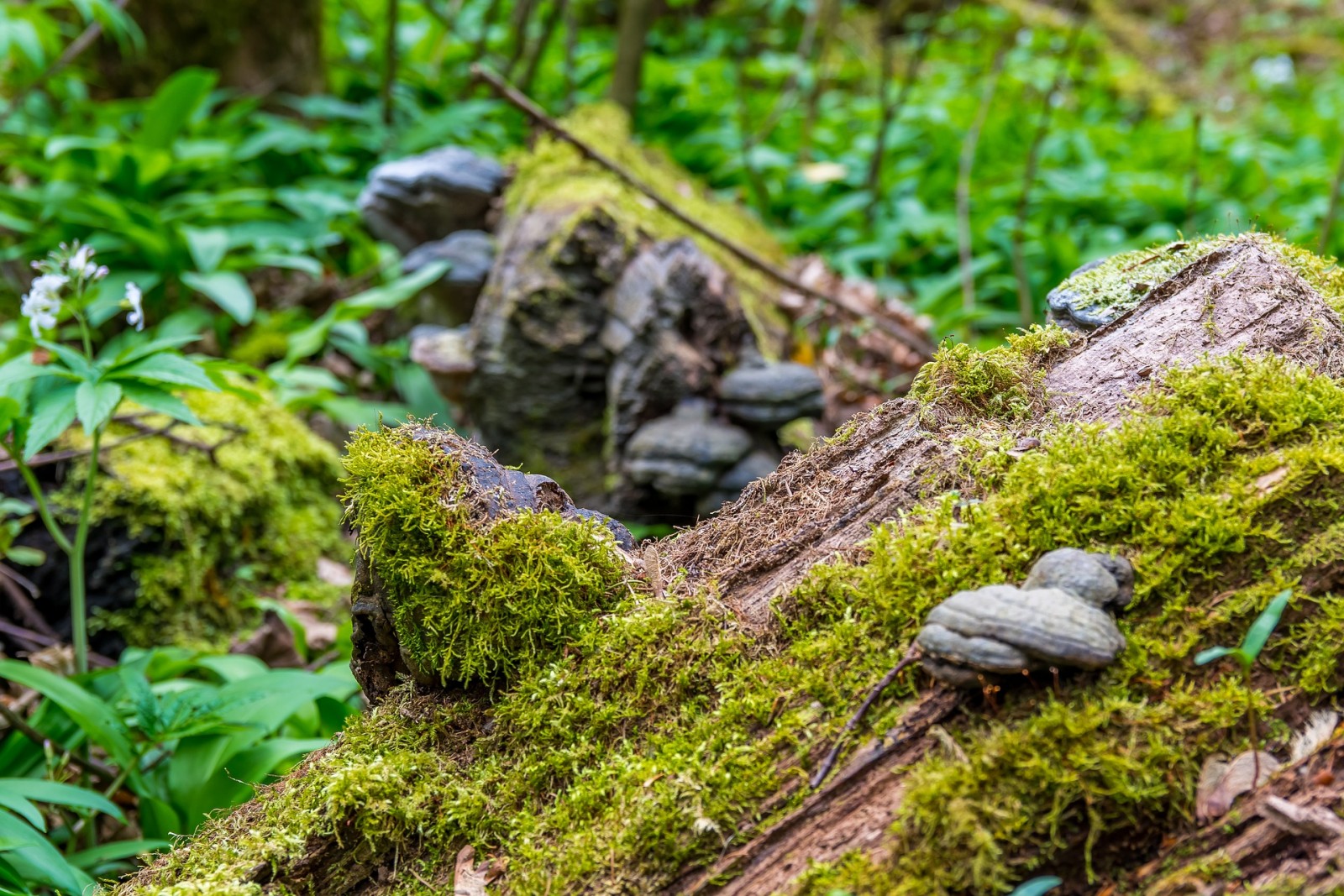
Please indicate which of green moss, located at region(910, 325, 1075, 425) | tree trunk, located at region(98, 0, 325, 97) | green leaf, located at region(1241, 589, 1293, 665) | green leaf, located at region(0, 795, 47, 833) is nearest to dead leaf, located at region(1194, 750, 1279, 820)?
green leaf, located at region(1241, 589, 1293, 665)

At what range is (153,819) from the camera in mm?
2596

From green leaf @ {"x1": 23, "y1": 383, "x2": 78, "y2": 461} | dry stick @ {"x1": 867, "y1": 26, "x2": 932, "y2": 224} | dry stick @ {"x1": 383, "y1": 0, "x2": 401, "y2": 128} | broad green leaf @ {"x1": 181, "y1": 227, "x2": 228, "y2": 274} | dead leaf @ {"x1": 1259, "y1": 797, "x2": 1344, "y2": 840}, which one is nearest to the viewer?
dead leaf @ {"x1": 1259, "y1": 797, "x2": 1344, "y2": 840}

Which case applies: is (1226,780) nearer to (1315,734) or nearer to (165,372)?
(1315,734)

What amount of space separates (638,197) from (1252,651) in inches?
195

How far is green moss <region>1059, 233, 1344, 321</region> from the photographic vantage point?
2.13m

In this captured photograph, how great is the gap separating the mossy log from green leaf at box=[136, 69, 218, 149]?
5.31 meters

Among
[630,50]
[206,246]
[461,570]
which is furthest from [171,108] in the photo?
[461,570]

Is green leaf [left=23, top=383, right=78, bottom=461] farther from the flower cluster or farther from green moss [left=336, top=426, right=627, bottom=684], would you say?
green moss [left=336, top=426, right=627, bottom=684]

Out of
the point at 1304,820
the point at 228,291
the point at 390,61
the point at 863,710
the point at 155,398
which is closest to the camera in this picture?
the point at 1304,820

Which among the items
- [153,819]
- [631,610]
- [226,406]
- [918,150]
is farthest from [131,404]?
[918,150]

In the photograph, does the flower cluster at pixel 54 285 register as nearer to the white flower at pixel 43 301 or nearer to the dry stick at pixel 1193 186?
the white flower at pixel 43 301

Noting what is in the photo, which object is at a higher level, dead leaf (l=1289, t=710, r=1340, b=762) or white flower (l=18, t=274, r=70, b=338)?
white flower (l=18, t=274, r=70, b=338)

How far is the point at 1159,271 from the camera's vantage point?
226cm

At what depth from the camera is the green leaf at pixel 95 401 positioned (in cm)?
254
